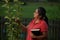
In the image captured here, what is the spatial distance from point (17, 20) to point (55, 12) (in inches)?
323

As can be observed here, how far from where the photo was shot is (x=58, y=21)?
10.0 meters

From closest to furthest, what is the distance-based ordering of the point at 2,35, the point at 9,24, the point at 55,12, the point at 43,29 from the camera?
the point at 43,29, the point at 9,24, the point at 2,35, the point at 55,12

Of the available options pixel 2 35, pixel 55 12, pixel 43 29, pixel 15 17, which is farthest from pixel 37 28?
pixel 55 12

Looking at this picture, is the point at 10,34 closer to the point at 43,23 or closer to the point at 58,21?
the point at 43,23

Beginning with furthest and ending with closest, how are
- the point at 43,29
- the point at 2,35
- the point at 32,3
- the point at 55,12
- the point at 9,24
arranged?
the point at 32,3, the point at 55,12, the point at 2,35, the point at 9,24, the point at 43,29

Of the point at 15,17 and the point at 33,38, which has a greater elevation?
the point at 15,17

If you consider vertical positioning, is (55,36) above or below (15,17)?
below

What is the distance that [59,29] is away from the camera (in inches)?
399

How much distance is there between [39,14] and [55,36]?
4.27 metres

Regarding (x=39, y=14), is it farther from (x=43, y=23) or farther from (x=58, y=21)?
(x=58, y=21)

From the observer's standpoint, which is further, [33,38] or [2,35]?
[2,35]

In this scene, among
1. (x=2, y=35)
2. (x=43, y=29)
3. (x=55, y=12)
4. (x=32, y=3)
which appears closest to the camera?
(x=43, y=29)

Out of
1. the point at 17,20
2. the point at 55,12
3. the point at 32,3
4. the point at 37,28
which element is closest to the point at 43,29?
the point at 37,28

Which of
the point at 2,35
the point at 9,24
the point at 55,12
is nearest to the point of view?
the point at 9,24
